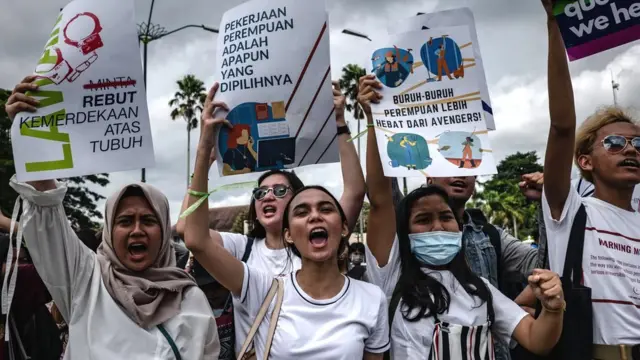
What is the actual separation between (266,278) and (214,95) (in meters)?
1.12

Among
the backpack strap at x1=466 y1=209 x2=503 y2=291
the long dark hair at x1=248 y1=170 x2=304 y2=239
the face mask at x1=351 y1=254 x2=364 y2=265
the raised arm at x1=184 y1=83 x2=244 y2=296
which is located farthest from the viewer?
the face mask at x1=351 y1=254 x2=364 y2=265

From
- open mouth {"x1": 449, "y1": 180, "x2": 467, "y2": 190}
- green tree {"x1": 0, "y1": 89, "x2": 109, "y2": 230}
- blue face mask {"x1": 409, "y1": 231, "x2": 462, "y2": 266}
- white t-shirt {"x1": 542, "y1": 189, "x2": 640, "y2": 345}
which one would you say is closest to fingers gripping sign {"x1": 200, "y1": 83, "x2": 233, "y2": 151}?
blue face mask {"x1": 409, "y1": 231, "x2": 462, "y2": 266}

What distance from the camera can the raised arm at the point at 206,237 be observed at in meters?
2.73

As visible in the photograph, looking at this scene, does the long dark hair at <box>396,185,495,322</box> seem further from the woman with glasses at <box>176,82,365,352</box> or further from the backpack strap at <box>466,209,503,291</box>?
the backpack strap at <box>466,209,503,291</box>

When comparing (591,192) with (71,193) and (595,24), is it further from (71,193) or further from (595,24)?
(71,193)

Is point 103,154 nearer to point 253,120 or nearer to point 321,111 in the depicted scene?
point 253,120

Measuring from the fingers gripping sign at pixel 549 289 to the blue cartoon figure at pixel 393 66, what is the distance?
1.48 meters

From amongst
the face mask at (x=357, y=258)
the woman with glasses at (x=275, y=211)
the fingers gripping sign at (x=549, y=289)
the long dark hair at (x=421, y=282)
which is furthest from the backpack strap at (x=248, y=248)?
the face mask at (x=357, y=258)

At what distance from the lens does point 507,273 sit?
3.79m

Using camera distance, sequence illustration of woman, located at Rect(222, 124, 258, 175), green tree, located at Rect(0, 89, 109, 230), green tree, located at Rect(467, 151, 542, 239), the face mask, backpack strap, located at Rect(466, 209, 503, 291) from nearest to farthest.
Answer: illustration of woman, located at Rect(222, 124, 258, 175)
backpack strap, located at Rect(466, 209, 503, 291)
the face mask
green tree, located at Rect(0, 89, 109, 230)
green tree, located at Rect(467, 151, 542, 239)

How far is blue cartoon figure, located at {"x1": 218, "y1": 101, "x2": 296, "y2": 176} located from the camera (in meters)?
3.14

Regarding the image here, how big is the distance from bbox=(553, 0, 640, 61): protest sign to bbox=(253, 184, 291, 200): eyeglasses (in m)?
1.96

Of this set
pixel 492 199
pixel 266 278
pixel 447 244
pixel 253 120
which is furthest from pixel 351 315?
pixel 492 199

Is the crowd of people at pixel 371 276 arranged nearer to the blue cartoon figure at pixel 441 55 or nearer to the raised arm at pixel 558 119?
the raised arm at pixel 558 119
